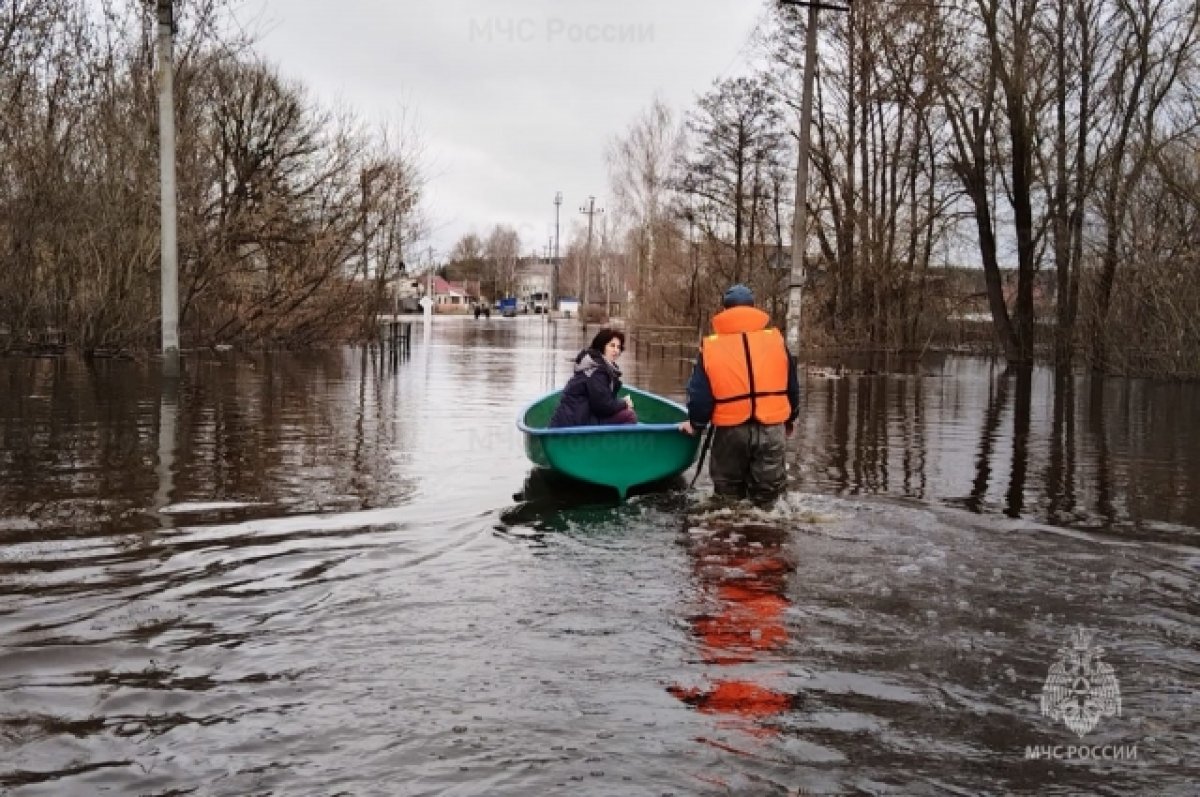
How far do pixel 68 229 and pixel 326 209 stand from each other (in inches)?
370

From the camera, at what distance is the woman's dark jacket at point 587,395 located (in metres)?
9.31

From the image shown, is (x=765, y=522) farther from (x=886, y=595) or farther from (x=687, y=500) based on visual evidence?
(x=886, y=595)

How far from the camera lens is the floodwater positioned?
3.79m

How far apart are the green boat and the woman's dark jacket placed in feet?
1.58

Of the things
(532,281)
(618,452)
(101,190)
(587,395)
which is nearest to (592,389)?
(587,395)

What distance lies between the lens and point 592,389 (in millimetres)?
9320

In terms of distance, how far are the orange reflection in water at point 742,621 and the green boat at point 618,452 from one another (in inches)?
44.1

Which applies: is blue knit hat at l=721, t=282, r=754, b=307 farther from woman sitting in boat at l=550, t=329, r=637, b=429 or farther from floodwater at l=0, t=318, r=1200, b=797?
floodwater at l=0, t=318, r=1200, b=797

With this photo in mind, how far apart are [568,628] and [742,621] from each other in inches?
35.2

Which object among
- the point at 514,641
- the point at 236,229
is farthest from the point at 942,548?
the point at 236,229

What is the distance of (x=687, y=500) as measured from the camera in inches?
350

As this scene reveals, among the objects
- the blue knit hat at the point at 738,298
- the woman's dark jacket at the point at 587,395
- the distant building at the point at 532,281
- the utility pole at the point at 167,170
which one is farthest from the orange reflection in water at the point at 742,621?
the distant building at the point at 532,281

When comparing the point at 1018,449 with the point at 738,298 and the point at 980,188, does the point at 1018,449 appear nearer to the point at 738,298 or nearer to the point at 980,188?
the point at 738,298

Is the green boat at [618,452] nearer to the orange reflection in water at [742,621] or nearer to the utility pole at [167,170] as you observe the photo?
the orange reflection in water at [742,621]
